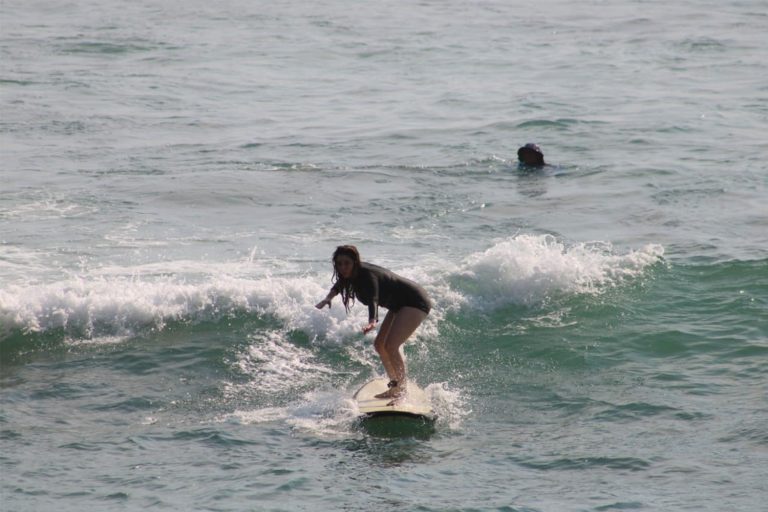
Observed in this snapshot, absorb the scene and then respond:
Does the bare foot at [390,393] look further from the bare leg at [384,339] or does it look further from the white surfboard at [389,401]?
the bare leg at [384,339]

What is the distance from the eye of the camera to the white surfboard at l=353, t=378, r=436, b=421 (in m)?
10.7

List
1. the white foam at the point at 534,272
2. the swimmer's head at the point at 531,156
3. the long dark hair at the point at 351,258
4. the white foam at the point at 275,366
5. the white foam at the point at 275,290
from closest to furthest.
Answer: the long dark hair at the point at 351,258 < the white foam at the point at 275,366 < the white foam at the point at 275,290 < the white foam at the point at 534,272 < the swimmer's head at the point at 531,156

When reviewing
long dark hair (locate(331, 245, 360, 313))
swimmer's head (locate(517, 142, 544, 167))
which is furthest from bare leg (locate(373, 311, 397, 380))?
swimmer's head (locate(517, 142, 544, 167))

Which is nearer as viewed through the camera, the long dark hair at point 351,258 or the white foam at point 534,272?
the long dark hair at point 351,258

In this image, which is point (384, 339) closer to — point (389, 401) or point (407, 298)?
point (407, 298)

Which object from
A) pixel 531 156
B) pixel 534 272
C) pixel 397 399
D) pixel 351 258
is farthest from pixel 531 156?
pixel 351 258

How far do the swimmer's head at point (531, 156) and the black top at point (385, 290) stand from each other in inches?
400

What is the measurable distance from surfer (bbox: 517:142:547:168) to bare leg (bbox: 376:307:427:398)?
10.2 meters

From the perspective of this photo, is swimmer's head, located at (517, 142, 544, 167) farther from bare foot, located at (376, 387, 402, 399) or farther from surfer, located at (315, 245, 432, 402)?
bare foot, located at (376, 387, 402, 399)

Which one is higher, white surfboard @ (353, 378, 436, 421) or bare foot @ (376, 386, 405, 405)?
bare foot @ (376, 386, 405, 405)

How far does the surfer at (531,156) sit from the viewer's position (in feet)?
68.4

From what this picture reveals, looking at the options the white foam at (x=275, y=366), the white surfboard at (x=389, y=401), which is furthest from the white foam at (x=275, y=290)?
the white surfboard at (x=389, y=401)

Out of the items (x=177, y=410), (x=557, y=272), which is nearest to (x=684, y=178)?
(x=557, y=272)

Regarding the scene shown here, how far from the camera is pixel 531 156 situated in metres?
20.9
